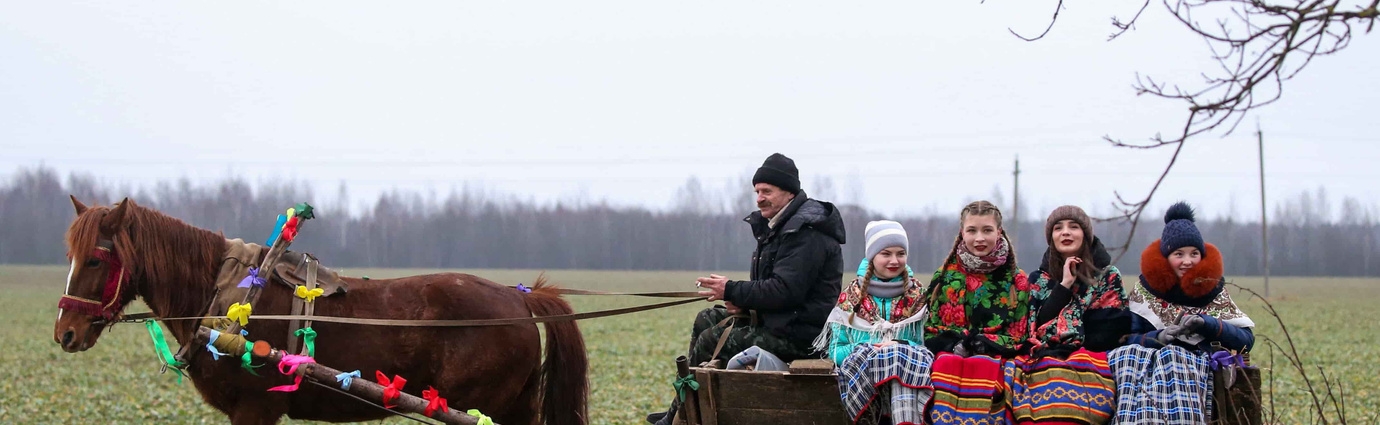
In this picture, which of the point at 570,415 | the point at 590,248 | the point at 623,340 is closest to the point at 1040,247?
the point at 590,248

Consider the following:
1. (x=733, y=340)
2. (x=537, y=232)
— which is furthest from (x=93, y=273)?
(x=537, y=232)

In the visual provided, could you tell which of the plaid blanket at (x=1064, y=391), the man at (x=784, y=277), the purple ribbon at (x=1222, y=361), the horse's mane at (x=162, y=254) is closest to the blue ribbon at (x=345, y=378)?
the horse's mane at (x=162, y=254)

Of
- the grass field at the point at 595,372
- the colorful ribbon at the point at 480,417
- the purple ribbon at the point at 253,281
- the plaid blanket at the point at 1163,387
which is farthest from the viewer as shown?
the grass field at the point at 595,372

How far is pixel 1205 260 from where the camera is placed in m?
4.33

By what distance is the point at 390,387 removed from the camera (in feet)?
15.7

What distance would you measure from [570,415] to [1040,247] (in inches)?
2533

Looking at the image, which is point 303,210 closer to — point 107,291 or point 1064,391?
point 107,291

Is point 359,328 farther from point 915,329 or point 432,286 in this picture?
point 915,329

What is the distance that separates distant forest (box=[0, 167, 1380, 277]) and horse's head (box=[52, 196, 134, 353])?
59926 millimetres

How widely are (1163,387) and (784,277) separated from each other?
5.37ft

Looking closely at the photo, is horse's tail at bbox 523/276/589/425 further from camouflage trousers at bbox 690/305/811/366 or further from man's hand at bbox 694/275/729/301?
man's hand at bbox 694/275/729/301

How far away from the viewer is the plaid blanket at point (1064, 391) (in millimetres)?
3938

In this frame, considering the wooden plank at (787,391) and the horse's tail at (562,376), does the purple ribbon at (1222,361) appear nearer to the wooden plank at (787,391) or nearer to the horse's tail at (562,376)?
the wooden plank at (787,391)

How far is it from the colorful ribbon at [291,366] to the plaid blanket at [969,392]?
2.80 meters
